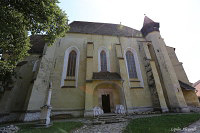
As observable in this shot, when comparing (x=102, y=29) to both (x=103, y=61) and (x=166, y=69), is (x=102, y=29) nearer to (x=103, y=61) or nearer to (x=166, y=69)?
(x=103, y=61)

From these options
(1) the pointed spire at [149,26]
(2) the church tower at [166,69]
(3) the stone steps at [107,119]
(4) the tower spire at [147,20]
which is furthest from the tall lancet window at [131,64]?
(4) the tower spire at [147,20]

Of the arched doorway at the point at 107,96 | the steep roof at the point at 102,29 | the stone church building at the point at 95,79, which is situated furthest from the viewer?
the steep roof at the point at 102,29

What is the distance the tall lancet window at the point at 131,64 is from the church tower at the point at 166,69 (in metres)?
3.53

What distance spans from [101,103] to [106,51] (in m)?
7.35

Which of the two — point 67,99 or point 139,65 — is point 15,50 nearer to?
point 67,99

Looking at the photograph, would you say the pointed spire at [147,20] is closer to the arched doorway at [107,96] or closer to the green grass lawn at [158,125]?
the arched doorway at [107,96]

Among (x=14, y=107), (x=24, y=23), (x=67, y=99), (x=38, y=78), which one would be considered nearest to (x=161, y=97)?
(x=67, y=99)

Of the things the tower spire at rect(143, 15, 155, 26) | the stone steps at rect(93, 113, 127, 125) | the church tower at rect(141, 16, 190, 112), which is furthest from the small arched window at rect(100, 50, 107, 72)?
the tower spire at rect(143, 15, 155, 26)

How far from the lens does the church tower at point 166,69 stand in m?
11.4

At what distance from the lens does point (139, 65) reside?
550 inches

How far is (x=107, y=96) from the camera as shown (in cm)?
1228

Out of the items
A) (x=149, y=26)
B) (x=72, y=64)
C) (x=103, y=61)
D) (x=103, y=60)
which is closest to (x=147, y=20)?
(x=149, y=26)

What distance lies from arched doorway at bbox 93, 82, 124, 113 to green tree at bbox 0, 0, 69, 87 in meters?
7.70

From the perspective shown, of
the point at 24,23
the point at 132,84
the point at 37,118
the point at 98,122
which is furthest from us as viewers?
the point at 132,84
